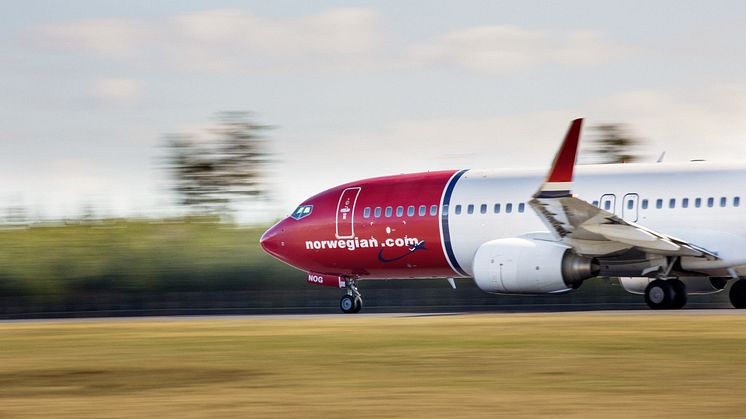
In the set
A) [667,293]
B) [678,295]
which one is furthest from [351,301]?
[678,295]

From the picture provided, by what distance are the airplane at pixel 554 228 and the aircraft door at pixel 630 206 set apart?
21 mm

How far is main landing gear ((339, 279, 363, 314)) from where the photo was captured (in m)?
31.4

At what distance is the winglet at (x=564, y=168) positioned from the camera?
24.2 meters

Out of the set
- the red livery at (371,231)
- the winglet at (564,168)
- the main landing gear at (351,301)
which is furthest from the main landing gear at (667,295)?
Answer: the main landing gear at (351,301)

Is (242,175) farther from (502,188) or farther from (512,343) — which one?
(512,343)

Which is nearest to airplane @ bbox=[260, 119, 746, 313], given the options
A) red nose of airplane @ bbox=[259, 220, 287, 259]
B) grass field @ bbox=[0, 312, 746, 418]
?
red nose of airplane @ bbox=[259, 220, 287, 259]

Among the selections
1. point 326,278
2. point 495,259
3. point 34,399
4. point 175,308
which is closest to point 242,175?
point 175,308

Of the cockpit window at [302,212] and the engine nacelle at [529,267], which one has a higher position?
the cockpit window at [302,212]

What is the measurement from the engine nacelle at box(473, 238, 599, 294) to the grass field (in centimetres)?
641

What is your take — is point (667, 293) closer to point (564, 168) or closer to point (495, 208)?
point (564, 168)

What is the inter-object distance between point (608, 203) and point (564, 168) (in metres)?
3.07

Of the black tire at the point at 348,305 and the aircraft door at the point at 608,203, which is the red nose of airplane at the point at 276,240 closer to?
the black tire at the point at 348,305

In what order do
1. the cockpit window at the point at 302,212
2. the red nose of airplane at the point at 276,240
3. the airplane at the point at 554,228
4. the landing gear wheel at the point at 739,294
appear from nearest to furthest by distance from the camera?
the airplane at the point at 554,228 < the landing gear wheel at the point at 739,294 < the cockpit window at the point at 302,212 < the red nose of airplane at the point at 276,240

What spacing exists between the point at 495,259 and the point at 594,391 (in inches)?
653
